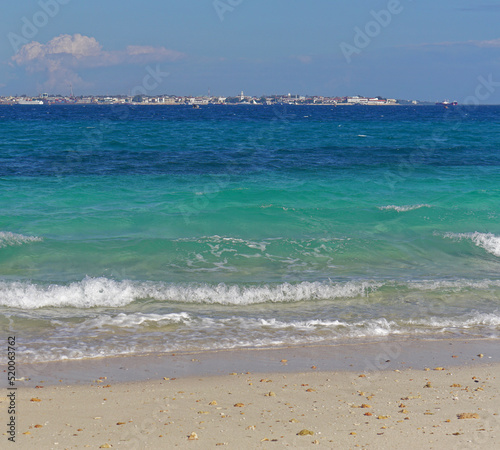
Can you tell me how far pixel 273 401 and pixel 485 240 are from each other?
10413 millimetres

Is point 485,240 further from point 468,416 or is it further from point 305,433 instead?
point 305,433

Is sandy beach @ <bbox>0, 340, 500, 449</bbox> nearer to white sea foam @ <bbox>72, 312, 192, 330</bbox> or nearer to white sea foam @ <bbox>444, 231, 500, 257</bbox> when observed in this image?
white sea foam @ <bbox>72, 312, 192, 330</bbox>

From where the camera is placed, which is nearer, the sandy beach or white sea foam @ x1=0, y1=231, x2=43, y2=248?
the sandy beach

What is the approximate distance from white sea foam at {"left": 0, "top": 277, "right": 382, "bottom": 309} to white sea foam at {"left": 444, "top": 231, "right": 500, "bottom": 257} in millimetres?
4937

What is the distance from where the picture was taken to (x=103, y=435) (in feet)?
17.3

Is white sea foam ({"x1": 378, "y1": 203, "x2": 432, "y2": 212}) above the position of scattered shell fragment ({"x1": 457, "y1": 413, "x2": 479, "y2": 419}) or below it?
above

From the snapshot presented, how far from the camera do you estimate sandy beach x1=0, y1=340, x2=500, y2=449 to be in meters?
5.21

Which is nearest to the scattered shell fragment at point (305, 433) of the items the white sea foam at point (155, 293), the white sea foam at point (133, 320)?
the white sea foam at point (133, 320)

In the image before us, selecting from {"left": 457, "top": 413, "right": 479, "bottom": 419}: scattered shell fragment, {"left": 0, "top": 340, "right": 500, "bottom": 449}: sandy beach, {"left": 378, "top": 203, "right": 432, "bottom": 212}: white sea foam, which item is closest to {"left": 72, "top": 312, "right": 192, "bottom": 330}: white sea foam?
{"left": 0, "top": 340, "right": 500, "bottom": 449}: sandy beach

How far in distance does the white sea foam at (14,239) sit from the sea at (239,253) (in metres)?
0.05

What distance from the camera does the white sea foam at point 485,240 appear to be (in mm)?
14008

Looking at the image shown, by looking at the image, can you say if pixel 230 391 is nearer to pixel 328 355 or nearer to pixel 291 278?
pixel 328 355

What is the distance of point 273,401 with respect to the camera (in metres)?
6.10

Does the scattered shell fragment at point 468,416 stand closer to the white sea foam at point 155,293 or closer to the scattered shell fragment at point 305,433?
the scattered shell fragment at point 305,433
